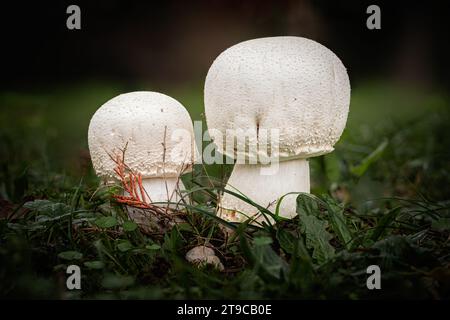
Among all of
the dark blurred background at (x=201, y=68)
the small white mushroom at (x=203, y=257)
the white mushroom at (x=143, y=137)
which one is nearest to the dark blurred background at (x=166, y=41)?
the dark blurred background at (x=201, y=68)

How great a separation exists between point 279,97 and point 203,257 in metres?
0.82

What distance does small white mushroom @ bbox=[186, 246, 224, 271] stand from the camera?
198 cm

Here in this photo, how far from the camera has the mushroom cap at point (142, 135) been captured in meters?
2.45

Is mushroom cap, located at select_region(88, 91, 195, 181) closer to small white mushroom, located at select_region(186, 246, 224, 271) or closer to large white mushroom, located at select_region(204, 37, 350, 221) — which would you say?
large white mushroom, located at select_region(204, 37, 350, 221)

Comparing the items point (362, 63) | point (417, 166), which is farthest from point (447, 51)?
point (417, 166)

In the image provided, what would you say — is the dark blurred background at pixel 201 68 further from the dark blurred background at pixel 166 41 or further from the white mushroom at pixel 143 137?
the white mushroom at pixel 143 137

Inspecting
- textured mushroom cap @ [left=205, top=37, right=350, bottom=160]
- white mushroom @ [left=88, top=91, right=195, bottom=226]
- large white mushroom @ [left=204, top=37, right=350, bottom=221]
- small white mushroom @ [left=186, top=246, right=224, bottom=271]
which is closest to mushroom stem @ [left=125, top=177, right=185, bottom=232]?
white mushroom @ [left=88, top=91, right=195, bottom=226]

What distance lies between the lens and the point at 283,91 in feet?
6.92

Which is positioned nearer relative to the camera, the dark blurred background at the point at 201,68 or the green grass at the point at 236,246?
the green grass at the point at 236,246

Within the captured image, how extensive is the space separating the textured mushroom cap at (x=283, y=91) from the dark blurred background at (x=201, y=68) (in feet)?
3.19

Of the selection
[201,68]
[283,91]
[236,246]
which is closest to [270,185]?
[236,246]

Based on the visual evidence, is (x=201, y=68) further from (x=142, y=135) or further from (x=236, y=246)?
(x=236, y=246)

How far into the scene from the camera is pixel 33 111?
717 cm
